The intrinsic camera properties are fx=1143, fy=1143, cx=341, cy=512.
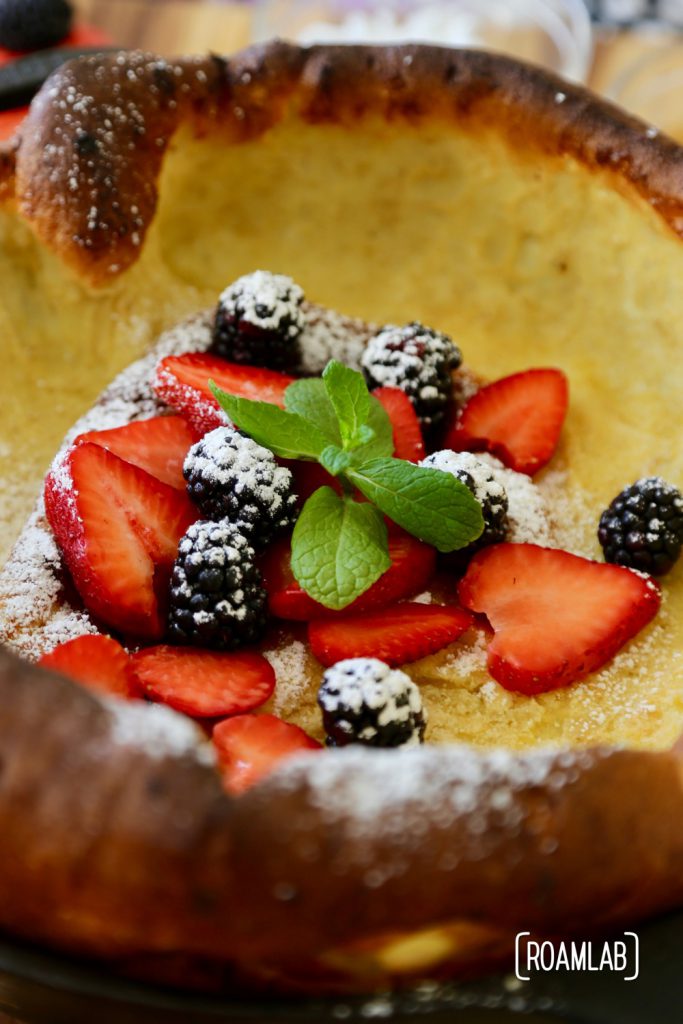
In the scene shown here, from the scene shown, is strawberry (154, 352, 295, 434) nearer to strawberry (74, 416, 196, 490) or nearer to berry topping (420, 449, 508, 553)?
strawberry (74, 416, 196, 490)

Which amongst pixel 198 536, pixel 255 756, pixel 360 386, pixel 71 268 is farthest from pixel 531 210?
pixel 255 756

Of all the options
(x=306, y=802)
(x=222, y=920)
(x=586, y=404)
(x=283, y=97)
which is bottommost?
(x=222, y=920)

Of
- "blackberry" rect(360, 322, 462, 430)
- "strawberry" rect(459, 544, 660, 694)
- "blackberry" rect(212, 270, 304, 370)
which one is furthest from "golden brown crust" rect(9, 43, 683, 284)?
"strawberry" rect(459, 544, 660, 694)

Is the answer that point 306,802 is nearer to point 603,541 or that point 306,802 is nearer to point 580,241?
point 603,541

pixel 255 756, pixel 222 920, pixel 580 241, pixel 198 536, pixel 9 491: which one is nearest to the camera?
pixel 222 920

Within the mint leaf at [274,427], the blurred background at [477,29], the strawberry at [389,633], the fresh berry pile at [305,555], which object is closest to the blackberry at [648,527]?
the fresh berry pile at [305,555]

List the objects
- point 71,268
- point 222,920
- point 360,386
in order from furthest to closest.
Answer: point 71,268 → point 360,386 → point 222,920

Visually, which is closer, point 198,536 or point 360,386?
Answer: point 198,536

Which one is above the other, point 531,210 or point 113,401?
point 531,210
